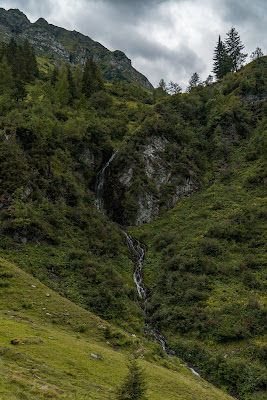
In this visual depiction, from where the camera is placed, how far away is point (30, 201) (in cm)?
3603

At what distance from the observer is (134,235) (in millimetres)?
52438

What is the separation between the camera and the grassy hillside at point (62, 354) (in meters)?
10.4

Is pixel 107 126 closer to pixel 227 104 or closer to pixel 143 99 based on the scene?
pixel 227 104

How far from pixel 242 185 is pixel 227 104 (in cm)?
3486

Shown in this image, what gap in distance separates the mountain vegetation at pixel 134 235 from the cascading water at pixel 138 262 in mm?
909

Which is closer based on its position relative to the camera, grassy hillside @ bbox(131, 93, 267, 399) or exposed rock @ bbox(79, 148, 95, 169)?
grassy hillside @ bbox(131, 93, 267, 399)

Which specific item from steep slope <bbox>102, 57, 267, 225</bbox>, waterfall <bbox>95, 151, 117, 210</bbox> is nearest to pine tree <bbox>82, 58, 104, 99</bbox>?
steep slope <bbox>102, 57, 267, 225</bbox>

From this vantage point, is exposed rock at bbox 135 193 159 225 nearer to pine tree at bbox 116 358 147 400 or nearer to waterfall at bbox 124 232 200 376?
waterfall at bbox 124 232 200 376

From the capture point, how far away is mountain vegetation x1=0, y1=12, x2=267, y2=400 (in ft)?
56.2

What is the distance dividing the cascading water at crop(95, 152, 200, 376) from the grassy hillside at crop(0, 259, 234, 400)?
5072 mm

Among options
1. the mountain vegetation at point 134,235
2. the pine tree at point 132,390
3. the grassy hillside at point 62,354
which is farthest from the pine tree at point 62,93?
the pine tree at point 132,390

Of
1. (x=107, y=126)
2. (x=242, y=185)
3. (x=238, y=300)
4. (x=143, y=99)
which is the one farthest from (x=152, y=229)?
(x=143, y=99)

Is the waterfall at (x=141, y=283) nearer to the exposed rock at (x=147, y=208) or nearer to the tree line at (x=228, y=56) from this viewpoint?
the exposed rock at (x=147, y=208)

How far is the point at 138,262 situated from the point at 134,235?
8.46 m
